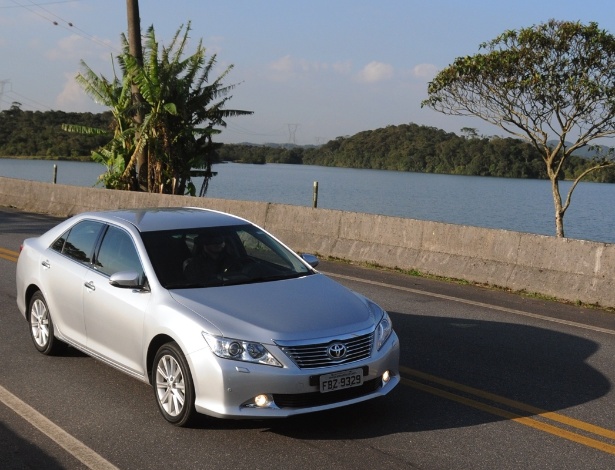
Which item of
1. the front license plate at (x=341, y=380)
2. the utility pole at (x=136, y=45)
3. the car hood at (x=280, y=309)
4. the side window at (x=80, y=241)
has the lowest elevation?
the front license plate at (x=341, y=380)

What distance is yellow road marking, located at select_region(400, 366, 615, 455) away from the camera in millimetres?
5744

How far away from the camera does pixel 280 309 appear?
5.98 meters

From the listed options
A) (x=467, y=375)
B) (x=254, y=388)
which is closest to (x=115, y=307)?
(x=254, y=388)

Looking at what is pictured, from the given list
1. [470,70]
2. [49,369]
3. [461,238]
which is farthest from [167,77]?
[49,369]

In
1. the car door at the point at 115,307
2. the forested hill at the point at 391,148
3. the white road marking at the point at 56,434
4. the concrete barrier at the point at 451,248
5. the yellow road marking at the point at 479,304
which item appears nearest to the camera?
the white road marking at the point at 56,434

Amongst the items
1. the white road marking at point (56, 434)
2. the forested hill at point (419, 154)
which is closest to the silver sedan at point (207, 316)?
the white road marking at point (56, 434)

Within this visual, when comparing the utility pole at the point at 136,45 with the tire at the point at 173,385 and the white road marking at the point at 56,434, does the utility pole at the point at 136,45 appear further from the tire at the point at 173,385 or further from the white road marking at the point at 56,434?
the tire at the point at 173,385

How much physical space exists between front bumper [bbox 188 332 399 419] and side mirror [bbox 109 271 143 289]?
1.00 meters

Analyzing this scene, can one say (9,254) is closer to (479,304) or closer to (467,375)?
(479,304)

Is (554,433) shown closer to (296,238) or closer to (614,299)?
(614,299)

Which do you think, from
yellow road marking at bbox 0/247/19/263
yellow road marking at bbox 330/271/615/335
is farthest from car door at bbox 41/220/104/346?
yellow road marking at bbox 0/247/19/263

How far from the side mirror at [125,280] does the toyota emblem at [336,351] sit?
1.66 metres

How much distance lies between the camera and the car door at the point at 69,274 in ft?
23.9

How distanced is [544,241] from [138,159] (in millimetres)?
15341
